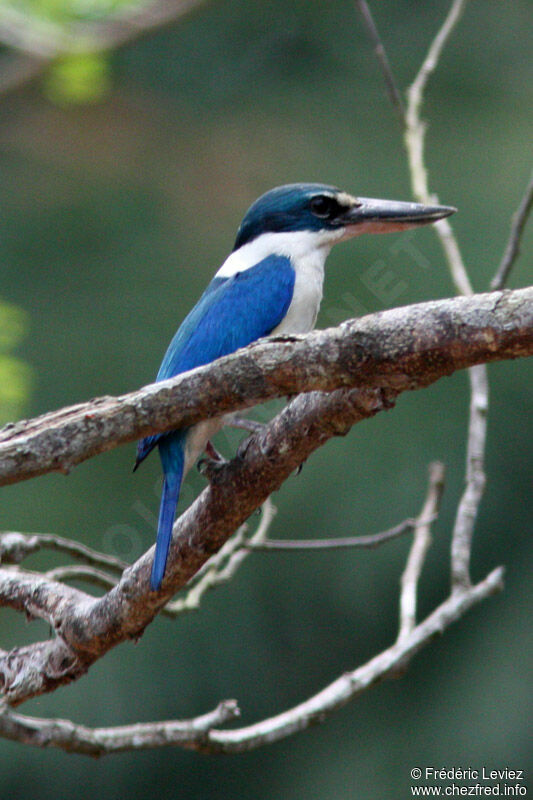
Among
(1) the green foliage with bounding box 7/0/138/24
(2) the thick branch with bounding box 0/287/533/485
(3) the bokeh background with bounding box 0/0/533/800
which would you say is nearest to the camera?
(2) the thick branch with bounding box 0/287/533/485

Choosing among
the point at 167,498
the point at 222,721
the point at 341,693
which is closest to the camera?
the point at 167,498

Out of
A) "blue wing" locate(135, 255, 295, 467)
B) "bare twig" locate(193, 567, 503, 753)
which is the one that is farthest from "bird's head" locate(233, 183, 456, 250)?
"bare twig" locate(193, 567, 503, 753)

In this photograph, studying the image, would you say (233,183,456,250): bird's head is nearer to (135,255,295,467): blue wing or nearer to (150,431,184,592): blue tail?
(135,255,295,467): blue wing

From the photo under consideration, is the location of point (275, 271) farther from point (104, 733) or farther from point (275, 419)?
point (104, 733)

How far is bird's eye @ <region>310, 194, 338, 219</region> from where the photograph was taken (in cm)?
204

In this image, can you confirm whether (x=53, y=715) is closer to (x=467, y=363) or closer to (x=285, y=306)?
(x=285, y=306)

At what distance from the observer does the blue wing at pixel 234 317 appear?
1890 mm

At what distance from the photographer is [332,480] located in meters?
3.74

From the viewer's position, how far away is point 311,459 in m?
3.81

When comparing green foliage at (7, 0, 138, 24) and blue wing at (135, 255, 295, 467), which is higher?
green foliage at (7, 0, 138, 24)

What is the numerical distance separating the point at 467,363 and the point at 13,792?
315 centimetres

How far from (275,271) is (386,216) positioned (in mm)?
269

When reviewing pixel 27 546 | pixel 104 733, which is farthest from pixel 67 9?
pixel 104 733

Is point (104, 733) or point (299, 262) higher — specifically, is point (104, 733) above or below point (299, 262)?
below
